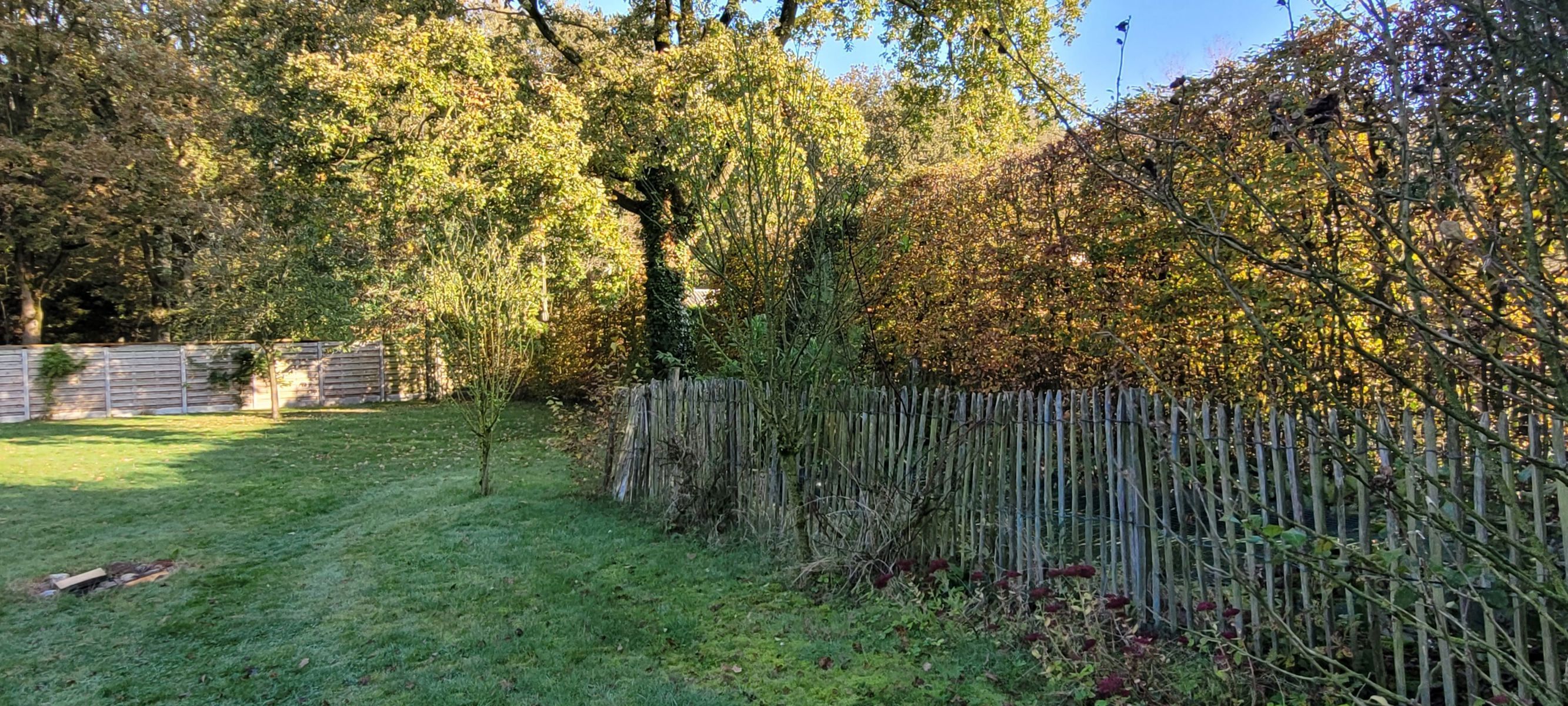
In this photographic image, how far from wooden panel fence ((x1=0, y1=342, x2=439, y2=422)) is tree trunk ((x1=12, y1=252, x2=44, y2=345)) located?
276 cm

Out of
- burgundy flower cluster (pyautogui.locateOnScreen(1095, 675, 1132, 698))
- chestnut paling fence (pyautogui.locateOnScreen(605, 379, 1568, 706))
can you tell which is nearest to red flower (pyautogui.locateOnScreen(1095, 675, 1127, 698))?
burgundy flower cluster (pyautogui.locateOnScreen(1095, 675, 1132, 698))

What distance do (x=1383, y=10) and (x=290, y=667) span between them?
4.84m

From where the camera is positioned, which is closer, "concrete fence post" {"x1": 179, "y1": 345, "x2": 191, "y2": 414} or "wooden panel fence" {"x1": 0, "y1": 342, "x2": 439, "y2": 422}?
"wooden panel fence" {"x1": 0, "y1": 342, "x2": 439, "y2": 422}

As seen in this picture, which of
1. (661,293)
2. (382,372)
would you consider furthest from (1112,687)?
(382,372)

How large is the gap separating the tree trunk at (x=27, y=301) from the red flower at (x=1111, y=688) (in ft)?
89.6

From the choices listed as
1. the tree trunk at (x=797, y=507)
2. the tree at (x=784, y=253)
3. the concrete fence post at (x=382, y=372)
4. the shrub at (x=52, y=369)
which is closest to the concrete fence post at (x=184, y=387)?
the shrub at (x=52, y=369)

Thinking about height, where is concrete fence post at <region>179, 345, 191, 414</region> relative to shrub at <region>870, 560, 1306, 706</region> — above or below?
above

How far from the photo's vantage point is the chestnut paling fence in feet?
5.27

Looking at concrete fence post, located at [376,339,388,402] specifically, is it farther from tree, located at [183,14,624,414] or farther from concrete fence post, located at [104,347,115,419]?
tree, located at [183,14,624,414]

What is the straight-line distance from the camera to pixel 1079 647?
11.1 ft

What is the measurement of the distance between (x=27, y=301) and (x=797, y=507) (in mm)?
25978

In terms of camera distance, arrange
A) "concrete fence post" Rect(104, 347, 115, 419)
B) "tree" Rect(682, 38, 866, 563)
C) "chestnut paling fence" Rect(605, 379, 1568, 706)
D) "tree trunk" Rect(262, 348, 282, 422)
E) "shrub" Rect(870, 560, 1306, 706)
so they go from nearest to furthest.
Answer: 1. "chestnut paling fence" Rect(605, 379, 1568, 706)
2. "shrub" Rect(870, 560, 1306, 706)
3. "tree" Rect(682, 38, 866, 563)
4. "tree trunk" Rect(262, 348, 282, 422)
5. "concrete fence post" Rect(104, 347, 115, 419)

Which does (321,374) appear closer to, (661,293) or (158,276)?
(158,276)

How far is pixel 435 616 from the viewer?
14.9 ft
